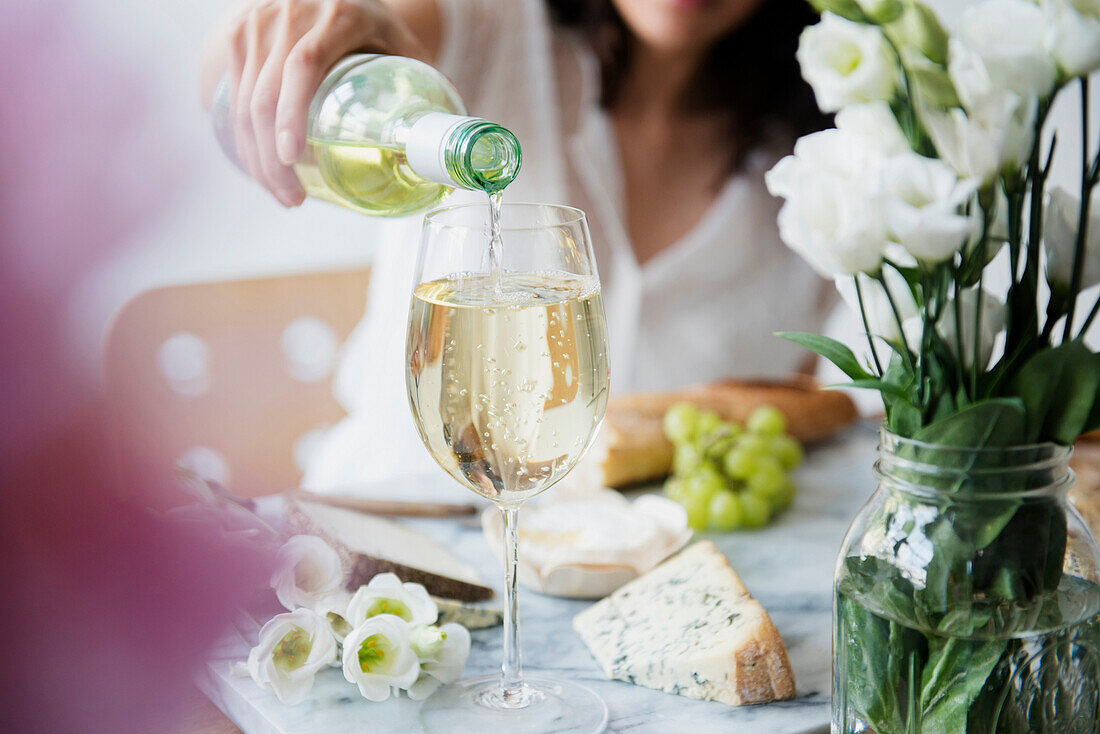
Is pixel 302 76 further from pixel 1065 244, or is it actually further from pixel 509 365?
pixel 1065 244

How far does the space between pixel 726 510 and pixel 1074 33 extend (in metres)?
0.70

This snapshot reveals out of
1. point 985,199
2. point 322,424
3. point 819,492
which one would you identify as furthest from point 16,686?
point 322,424

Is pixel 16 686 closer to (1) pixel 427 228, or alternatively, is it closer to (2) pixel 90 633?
(2) pixel 90 633

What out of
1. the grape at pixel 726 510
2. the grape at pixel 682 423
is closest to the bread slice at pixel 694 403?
the grape at pixel 682 423

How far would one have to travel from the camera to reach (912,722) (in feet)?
2.05

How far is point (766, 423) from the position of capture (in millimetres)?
1279

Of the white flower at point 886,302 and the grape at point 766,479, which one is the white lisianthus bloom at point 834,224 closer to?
the white flower at point 886,302

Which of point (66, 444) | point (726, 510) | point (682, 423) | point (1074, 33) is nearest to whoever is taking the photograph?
point (66, 444)

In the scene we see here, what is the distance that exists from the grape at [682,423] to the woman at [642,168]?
0.77m

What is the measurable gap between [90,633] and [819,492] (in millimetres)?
1175

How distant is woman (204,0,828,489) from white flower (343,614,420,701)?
3.79ft

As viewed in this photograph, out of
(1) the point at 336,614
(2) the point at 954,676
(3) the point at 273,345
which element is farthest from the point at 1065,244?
(3) the point at 273,345

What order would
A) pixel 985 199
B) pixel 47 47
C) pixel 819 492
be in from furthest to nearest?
1. pixel 819 492
2. pixel 985 199
3. pixel 47 47

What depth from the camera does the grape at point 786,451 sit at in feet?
4.11
